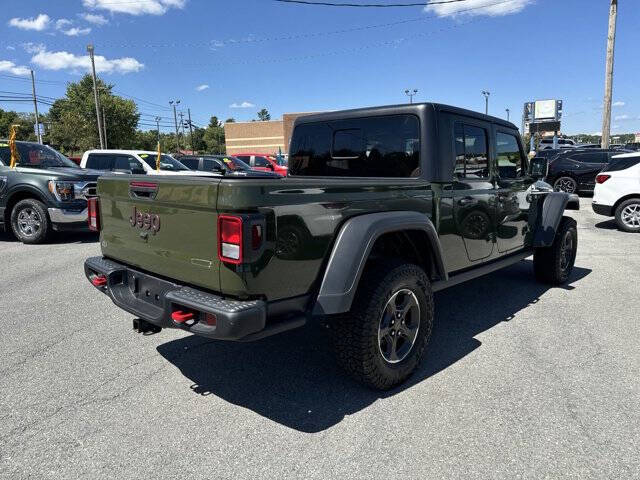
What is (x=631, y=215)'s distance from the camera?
392 inches

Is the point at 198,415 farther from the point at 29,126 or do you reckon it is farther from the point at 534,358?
the point at 29,126

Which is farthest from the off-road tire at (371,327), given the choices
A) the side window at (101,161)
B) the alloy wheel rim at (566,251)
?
the side window at (101,161)

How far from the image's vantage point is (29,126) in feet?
261

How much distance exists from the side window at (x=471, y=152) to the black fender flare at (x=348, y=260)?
127 centimetres

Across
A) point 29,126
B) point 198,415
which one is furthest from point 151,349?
point 29,126

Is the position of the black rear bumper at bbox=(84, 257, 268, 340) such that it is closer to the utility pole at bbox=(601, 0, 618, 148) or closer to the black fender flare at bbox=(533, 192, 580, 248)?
the black fender flare at bbox=(533, 192, 580, 248)

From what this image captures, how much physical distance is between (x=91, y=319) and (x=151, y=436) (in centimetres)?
227

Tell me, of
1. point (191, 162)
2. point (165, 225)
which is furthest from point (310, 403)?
point (191, 162)

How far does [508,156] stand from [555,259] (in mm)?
1682

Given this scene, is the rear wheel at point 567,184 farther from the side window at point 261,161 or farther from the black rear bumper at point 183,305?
the black rear bumper at point 183,305

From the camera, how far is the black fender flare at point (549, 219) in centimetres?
531

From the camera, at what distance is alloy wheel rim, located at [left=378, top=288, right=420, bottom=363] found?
3.07 m

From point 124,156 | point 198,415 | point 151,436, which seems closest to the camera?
point 151,436

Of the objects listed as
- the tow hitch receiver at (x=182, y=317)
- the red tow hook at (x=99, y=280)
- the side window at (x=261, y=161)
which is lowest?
the tow hitch receiver at (x=182, y=317)
